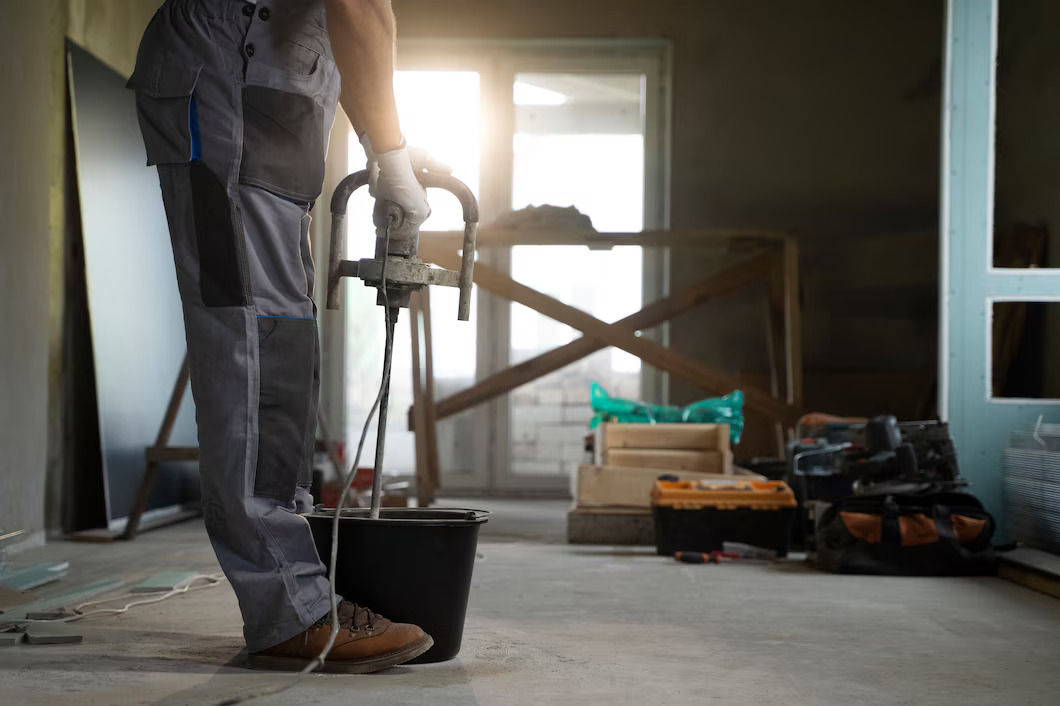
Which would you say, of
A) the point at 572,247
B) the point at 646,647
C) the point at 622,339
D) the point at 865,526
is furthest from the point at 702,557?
the point at 572,247

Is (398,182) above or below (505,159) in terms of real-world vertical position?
below

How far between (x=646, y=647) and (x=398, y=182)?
1.05m

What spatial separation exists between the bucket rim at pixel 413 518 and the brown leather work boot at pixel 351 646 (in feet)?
0.51

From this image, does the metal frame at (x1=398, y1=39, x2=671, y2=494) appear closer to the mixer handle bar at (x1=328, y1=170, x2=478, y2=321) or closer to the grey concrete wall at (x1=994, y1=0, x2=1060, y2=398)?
the grey concrete wall at (x1=994, y1=0, x2=1060, y2=398)

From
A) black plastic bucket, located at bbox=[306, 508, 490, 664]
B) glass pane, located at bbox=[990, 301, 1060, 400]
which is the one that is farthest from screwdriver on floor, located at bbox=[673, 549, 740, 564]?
glass pane, located at bbox=[990, 301, 1060, 400]

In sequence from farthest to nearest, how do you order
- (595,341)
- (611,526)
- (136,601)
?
(595,341) < (611,526) < (136,601)

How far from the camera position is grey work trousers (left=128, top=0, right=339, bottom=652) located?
1.86 meters

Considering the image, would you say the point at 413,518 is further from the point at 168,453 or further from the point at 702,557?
the point at 168,453

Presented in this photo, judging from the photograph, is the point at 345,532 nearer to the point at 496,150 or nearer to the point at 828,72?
the point at 496,150

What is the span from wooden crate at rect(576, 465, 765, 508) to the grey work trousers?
240 cm

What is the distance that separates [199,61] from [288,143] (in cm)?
19

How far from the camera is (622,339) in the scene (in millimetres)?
5227

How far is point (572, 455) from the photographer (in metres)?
6.38

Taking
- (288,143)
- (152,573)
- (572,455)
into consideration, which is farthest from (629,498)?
(288,143)
